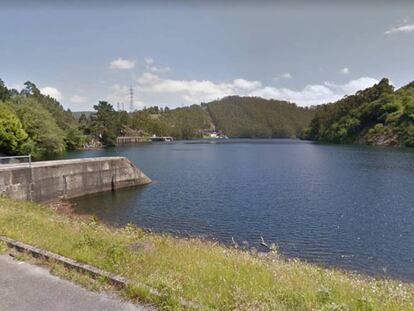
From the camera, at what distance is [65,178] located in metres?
26.2

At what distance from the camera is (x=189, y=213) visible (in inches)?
849

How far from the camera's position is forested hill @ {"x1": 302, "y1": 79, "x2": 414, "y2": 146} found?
314ft

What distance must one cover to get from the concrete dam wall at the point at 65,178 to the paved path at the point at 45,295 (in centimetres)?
1781

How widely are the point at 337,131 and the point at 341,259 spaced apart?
415ft

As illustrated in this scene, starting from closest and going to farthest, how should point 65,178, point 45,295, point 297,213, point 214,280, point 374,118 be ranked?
point 45,295 → point 214,280 → point 297,213 → point 65,178 → point 374,118

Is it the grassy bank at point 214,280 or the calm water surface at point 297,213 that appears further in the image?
the calm water surface at point 297,213

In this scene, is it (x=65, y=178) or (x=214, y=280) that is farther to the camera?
(x=65, y=178)

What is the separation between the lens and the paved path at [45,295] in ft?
15.8

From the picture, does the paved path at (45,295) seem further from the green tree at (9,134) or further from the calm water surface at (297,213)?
the green tree at (9,134)

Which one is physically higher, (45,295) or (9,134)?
(9,134)

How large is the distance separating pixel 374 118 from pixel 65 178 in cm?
11856

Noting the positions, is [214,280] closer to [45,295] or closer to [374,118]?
[45,295]

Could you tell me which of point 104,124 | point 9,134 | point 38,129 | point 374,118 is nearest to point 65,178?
point 9,134

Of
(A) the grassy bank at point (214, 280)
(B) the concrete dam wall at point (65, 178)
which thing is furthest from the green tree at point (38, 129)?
(A) the grassy bank at point (214, 280)
